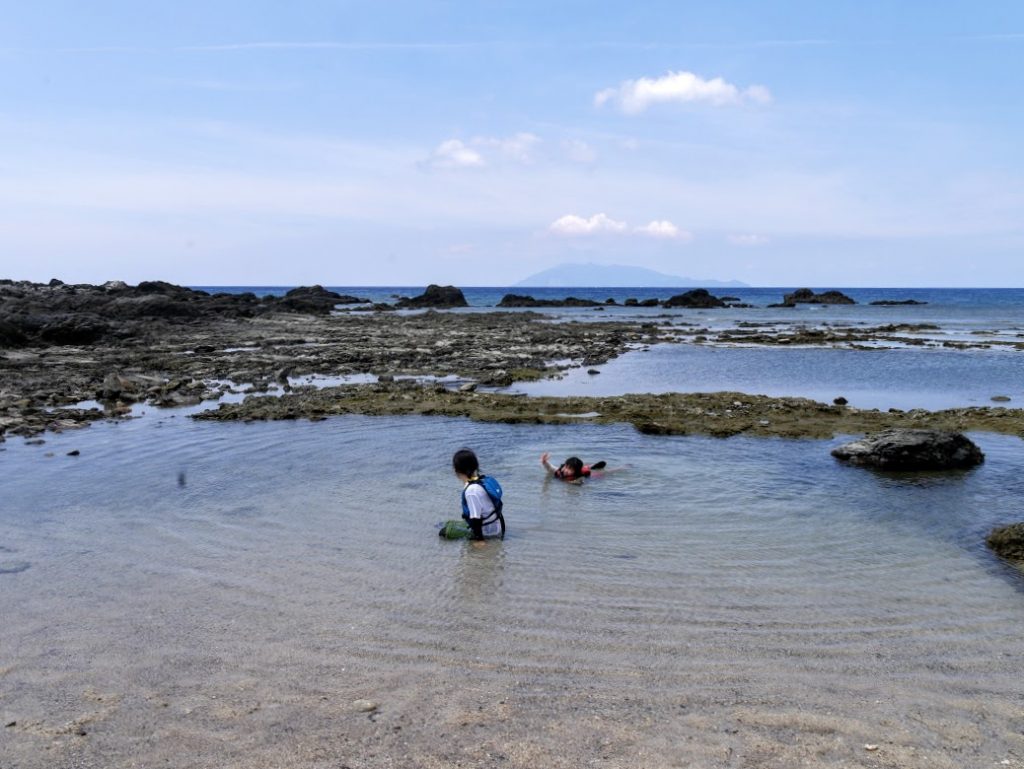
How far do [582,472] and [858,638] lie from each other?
587cm

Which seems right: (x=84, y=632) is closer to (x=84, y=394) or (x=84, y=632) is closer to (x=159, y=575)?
(x=159, y=575)

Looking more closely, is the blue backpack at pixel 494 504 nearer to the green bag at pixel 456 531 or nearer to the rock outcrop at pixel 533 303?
the green bag at pixel 456 531

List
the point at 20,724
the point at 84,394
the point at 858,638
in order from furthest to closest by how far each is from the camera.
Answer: the point at 84,394, the point at 858,638, the point at 20,724

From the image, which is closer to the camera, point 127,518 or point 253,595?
point 253,595

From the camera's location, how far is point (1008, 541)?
328 inches

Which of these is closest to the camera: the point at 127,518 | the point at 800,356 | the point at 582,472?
the point at 127,518

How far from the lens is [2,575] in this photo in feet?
25.5

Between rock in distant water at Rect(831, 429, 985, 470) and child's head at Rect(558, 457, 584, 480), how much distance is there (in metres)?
4.86

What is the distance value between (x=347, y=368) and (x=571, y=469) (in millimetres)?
15676

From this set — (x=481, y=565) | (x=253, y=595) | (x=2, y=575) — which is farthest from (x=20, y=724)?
(x=481, y=565)

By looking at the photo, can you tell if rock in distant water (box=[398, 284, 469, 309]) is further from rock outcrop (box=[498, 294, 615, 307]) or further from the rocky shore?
the rocky shore

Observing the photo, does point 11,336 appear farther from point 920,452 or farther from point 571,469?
point 920,452

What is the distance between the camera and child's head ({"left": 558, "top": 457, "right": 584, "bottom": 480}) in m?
11.7

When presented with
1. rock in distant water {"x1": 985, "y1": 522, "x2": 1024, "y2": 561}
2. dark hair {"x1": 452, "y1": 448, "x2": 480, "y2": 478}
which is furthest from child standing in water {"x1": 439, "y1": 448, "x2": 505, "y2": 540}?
rock in distant water {"x1": 985, "y1": 522, "x2": 1024, "y2": 561}
